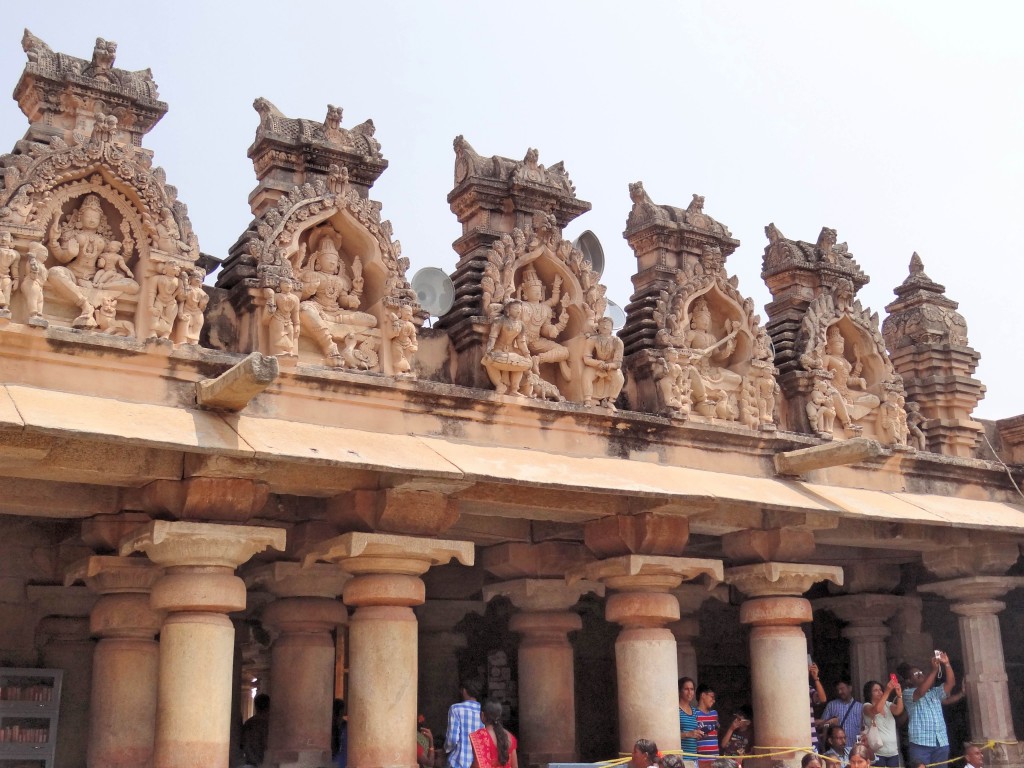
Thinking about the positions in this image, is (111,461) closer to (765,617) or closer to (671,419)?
(671,419)

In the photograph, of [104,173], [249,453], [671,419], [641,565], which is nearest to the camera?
[249,453]

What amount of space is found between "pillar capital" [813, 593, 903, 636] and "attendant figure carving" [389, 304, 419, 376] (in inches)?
284

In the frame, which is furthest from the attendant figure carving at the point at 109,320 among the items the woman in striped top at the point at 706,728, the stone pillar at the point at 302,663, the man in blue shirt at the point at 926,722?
the man in blue shirt at the point at 926,722

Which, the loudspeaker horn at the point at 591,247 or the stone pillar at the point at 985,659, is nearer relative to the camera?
the loudspeaker horn at the point at 591,247

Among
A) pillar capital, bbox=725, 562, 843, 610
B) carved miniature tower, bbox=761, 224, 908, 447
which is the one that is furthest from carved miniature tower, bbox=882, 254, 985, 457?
pillar capital, bbox=725, 562, 843, 610

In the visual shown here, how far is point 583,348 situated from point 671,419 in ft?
3.53

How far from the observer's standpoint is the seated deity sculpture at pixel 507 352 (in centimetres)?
1058

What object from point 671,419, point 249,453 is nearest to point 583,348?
point 671,419

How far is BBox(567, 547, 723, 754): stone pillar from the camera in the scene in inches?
416

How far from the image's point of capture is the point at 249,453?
8367mm

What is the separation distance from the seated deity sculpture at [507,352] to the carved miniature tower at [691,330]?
1509 millimetres

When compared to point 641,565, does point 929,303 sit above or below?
above

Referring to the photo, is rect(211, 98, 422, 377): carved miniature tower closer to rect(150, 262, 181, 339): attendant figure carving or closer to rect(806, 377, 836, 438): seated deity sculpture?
rect(150, 262, 181, 339): attendant figure carving

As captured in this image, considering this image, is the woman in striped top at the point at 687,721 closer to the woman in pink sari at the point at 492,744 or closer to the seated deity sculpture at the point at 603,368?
the woman in pink sari at the point at 492,744
